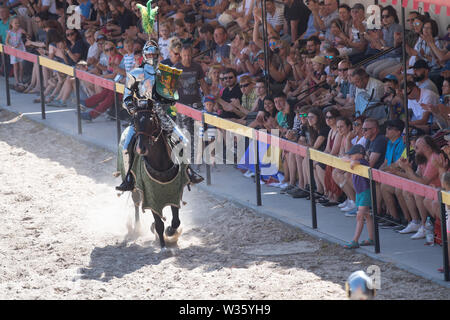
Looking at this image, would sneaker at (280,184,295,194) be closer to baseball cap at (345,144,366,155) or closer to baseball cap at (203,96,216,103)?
baseball cap at (203,96,216,103)

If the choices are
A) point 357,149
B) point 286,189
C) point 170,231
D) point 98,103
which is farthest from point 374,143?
point 98,103

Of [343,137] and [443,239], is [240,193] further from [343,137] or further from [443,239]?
[443,239]

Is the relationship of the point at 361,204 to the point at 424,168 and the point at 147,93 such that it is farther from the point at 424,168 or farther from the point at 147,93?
the point at 147,93

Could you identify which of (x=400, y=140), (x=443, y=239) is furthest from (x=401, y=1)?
(x=443, y=239)

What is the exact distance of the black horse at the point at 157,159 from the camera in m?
10.2

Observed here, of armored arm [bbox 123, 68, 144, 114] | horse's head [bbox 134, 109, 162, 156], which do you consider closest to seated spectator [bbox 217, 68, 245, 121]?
armored arm [bbox 123, 68, 144, 114]

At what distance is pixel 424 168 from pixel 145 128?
10.1ft

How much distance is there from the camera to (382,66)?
12820mm

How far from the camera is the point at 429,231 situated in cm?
1039

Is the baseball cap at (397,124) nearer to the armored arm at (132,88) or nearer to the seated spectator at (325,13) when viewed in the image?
the armored arm at (132,88)

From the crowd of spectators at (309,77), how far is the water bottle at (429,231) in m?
0.07

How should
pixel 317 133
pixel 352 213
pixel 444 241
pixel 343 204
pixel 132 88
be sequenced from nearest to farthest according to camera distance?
1. pixel 444 241
2. pixel 132 88
3. pixel 352 213
4. pixel 343 204
5. pixel 317 133
